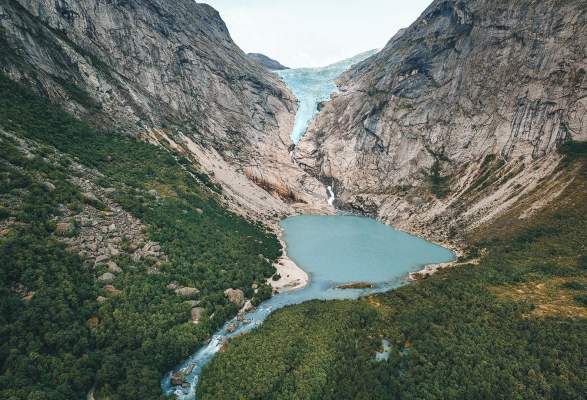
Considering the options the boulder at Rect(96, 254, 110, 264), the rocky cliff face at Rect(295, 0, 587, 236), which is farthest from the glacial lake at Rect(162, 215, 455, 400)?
the boulder at Rect(96, 254, 110, 264)

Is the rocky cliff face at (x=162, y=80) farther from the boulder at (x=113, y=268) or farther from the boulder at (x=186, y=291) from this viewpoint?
the boulder at (x=186, y=291)

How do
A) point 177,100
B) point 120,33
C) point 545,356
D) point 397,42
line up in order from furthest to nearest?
point 397,42 → point 177,100 → point 120,33 → point 545,356

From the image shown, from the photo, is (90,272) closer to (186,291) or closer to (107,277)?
(107,277)

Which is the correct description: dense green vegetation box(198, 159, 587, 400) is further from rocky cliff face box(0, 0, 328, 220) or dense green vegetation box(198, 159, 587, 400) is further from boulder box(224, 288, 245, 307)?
rocky cliff face box(0, 0, 328, 220)

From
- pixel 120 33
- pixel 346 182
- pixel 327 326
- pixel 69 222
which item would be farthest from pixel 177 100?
pixel 327 326

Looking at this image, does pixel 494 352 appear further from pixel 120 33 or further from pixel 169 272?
pixel 120 33

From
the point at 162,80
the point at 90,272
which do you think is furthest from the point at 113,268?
the point at 162,80
